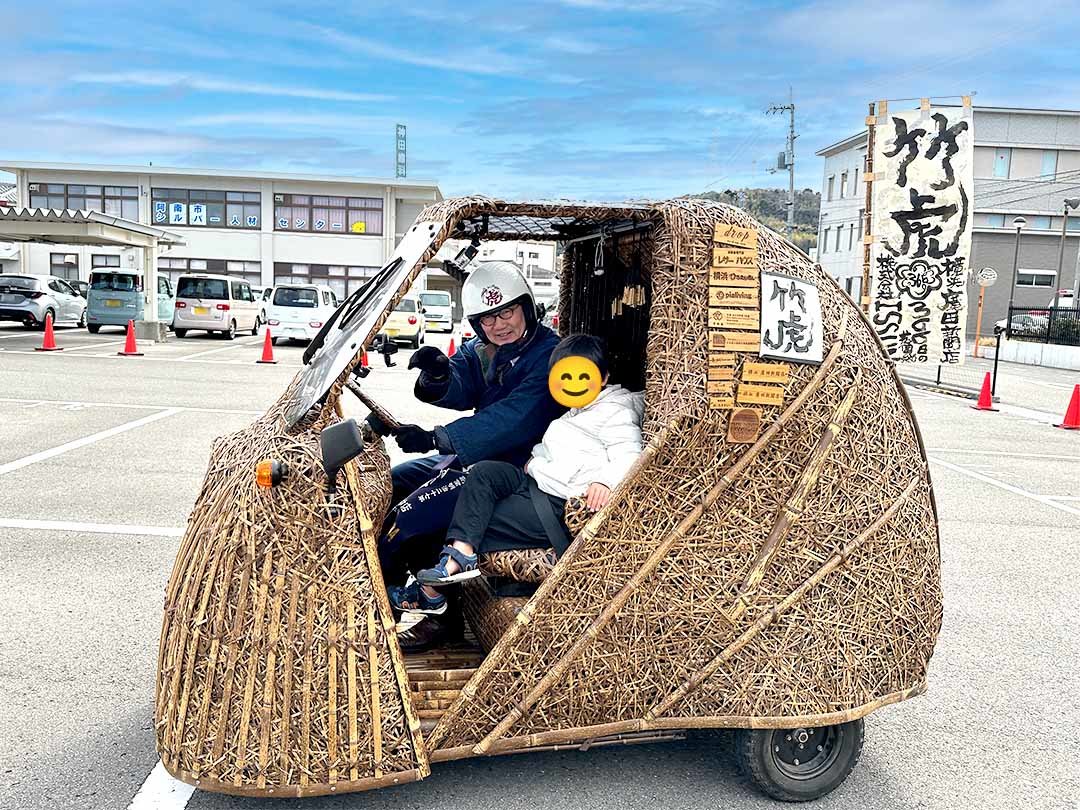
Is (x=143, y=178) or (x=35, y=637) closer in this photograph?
(x=35, y=637)

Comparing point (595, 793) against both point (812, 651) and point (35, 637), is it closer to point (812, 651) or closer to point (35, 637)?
point (812, 651)

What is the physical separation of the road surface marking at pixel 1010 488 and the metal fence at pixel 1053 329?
1939 centimetres

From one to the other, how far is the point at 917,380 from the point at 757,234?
21733 mm

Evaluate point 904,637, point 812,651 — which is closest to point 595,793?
point 812,651

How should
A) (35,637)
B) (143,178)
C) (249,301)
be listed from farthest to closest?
(143,178)
(249,301)
(35,637)

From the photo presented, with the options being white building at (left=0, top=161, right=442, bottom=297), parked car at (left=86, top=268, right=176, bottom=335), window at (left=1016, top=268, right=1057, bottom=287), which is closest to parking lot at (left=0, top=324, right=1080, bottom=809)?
parked car at (left=86, top=268, right=176, bottom=335)

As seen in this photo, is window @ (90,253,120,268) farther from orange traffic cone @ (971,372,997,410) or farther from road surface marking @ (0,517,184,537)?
road surface marking @ (0,517,184,537)

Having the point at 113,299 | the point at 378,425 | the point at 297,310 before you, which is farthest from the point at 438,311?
the point at 378,425

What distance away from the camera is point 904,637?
364 centimetres

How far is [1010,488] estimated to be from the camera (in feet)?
33.4

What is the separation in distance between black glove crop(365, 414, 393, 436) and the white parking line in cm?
142

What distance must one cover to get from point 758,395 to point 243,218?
45.1 meters

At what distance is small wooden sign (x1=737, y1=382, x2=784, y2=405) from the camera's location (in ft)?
10.9

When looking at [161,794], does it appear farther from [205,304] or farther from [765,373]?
[205,304]
